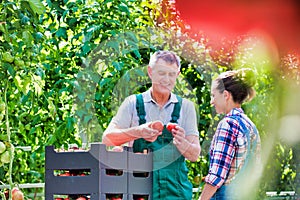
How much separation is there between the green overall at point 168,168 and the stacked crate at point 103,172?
0.04 meters

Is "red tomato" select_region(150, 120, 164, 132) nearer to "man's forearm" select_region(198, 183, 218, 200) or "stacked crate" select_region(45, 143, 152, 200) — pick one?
"stacked crate" select_region(45, 143, 152, 200)

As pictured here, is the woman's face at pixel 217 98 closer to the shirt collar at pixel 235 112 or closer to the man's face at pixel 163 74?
the shirt collar at pixel 235 112

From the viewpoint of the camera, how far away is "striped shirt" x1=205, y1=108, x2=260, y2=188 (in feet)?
6.13

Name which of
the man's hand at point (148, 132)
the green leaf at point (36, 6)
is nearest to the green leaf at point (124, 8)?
the green leaf at point (36, 6)

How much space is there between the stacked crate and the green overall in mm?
38

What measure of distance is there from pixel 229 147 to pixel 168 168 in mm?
182

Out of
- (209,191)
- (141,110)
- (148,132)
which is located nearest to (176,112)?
(141,110)

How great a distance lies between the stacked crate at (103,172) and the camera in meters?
1.59

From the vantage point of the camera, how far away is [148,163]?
1.62 metres

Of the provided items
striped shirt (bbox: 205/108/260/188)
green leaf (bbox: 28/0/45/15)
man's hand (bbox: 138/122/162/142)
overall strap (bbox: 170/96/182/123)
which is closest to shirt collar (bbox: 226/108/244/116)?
striped shirt (bbox: 205/108/260/188)

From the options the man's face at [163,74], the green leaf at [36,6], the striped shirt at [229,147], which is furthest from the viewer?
the green leaf at [36,6]

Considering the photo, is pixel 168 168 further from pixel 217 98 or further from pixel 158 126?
pixel 158 126

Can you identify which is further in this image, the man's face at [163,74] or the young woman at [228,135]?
the young woman at [228,135]

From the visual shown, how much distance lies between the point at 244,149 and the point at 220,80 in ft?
0.67
